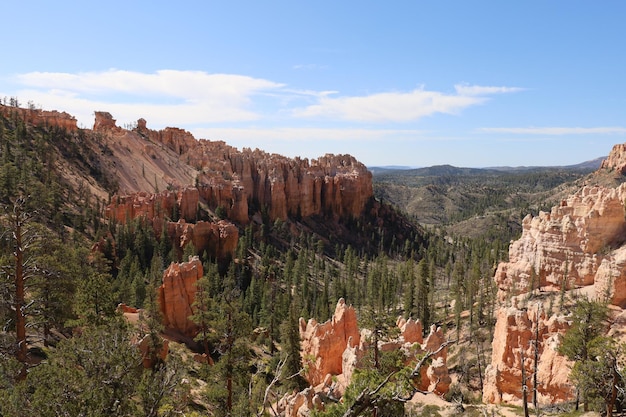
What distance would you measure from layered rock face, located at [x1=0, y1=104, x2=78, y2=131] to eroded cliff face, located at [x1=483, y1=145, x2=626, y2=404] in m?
107

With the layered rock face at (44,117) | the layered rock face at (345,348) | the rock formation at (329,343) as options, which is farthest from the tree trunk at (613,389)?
the layered rock face at (44,117)

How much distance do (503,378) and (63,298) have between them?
28157mm

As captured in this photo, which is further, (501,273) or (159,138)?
(159,138)

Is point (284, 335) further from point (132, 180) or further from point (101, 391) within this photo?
point (132, 180)

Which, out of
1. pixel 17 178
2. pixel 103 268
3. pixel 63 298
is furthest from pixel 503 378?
pixel 17 178

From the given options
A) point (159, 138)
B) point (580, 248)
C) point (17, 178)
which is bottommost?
point (580, 248)

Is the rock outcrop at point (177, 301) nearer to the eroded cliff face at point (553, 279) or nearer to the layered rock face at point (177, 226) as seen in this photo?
the eroded cliff face at point (553, 279)

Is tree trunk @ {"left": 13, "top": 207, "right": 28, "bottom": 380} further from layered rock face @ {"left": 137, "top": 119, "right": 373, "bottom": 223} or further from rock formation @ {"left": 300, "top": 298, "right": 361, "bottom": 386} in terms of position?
layered rock face @ {"left": 137, "top": 119, "right": 373, "bottom": 223}

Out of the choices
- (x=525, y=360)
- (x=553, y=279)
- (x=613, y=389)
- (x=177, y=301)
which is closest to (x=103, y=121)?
(x=177, y=301)

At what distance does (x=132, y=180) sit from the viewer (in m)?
106

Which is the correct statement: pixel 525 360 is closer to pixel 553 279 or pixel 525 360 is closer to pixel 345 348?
pixel 345 348

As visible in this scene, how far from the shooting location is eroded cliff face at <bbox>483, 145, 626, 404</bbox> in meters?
28.1

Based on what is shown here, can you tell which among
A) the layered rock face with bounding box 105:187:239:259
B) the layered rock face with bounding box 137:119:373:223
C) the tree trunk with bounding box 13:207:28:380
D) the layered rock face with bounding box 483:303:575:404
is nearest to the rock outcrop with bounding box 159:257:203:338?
the tree trunk with bounding box 13:207:28:380

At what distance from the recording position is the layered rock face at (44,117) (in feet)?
329
